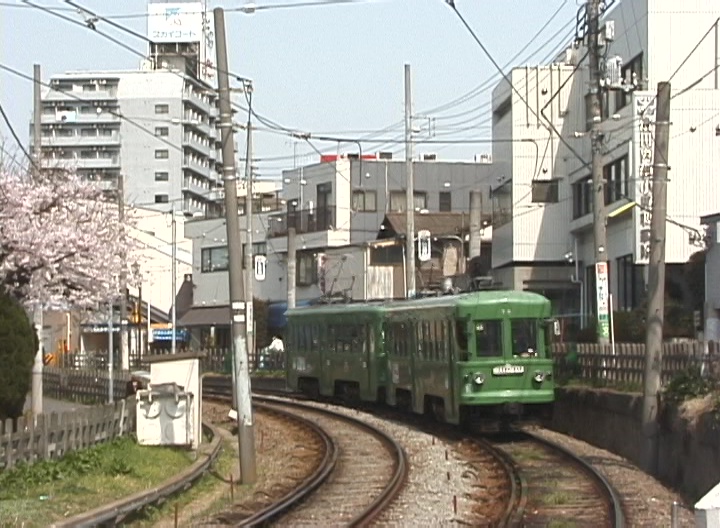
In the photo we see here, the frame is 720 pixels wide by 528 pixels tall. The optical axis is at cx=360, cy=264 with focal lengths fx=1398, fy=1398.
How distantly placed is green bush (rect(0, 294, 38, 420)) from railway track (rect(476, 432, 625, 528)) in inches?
262

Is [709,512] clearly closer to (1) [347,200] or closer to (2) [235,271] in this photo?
(2) [235,271]

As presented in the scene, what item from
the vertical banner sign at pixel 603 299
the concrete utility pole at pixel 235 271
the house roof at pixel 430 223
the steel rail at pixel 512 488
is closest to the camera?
the steel rail at pixel 512 488

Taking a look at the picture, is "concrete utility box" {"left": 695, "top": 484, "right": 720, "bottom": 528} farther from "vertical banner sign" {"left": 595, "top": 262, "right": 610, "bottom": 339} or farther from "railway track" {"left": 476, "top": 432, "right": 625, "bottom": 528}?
"vertical banner sign" {"left": 595, "top": 262, "right": 610, "bottom": 339}

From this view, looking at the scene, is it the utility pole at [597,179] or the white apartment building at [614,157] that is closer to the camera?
the utility pole at [597,179]

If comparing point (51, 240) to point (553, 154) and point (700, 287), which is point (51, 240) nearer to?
point (700, 287)

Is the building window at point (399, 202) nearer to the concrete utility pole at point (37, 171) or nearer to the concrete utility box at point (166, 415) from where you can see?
the concrete utility pole at point (37, 171)

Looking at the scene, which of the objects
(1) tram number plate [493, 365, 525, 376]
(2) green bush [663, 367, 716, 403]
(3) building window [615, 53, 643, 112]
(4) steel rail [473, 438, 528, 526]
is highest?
(3) building window [615, 53, 643, 112]

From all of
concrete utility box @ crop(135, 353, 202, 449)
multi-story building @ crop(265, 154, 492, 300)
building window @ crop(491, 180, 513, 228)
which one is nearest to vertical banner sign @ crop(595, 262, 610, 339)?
concrete utility box @ crop(135, 353, 202, 449)

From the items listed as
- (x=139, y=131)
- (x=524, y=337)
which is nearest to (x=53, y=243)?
(x=524, y=337)

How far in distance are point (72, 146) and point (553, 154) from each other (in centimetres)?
5916

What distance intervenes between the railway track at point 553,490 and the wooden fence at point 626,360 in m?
1.90

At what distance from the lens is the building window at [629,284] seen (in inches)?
1510

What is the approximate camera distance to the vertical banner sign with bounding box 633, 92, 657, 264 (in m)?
34.8

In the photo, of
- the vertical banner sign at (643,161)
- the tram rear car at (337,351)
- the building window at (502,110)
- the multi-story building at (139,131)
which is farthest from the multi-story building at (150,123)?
the vertical banner sign at (643,161)
